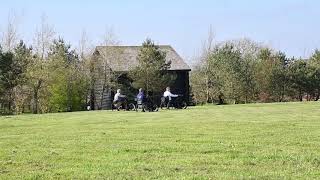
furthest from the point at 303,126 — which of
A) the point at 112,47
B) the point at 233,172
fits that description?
the point at 112,47

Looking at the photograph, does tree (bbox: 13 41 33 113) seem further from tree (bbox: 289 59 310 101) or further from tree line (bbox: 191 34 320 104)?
tree (bbox: 289 59 310 101)

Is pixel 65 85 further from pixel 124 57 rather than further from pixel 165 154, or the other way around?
pixel 165 154

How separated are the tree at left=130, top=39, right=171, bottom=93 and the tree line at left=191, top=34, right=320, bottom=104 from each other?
8007mm

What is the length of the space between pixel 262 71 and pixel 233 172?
53478 millimetres

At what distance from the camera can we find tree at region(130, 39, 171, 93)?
52969 millimetres

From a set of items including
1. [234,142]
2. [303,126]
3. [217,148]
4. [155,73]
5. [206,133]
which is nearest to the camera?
[217,148]

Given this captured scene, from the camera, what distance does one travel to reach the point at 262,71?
61375mm

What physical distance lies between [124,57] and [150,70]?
24.5 ft

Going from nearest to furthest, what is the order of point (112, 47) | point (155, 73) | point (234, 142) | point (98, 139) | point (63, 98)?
1. point (234, 142)
2. point (98, 139)
3. point (63, 98)
4. point (155, 73)
5. point (112, 47)

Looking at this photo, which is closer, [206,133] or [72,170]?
[72,170]

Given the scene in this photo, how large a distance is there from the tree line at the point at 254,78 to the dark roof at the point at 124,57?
13.4 feet

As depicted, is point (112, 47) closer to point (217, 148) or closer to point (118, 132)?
point (118, 132)

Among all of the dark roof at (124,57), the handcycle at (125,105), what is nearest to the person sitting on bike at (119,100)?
the handcycle at (125,105)

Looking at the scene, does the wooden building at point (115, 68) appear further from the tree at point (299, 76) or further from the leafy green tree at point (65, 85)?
the tree at point (299, 76)
